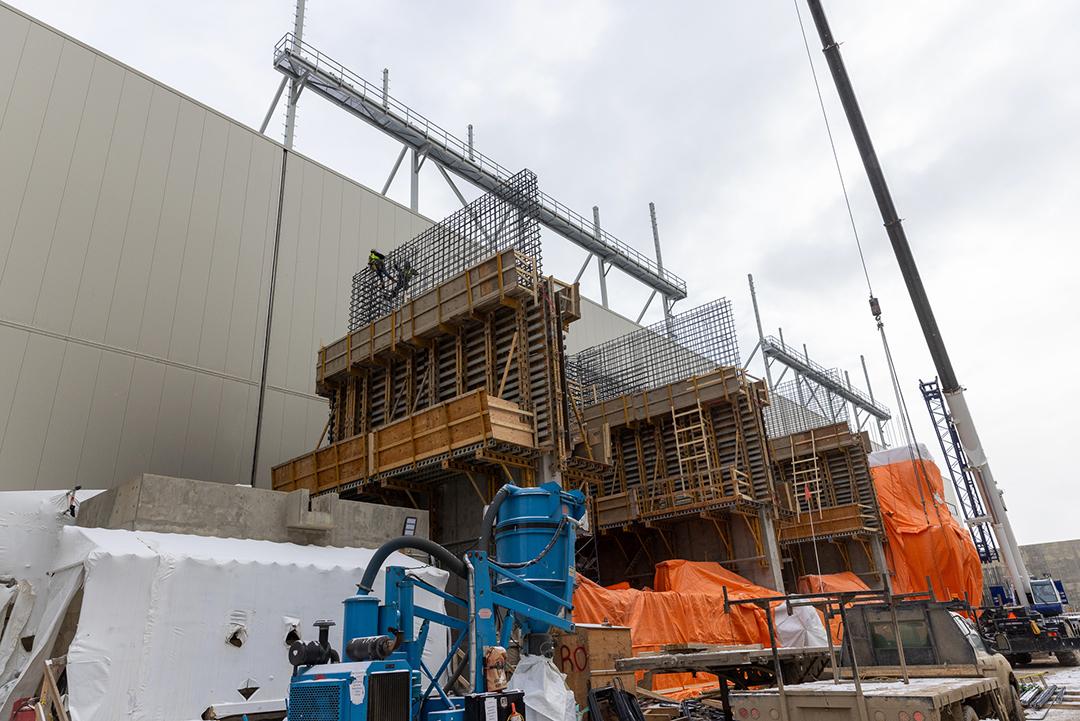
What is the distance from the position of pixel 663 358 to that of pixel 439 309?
12.3m

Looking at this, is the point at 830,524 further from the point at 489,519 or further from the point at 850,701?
the point at 489,519

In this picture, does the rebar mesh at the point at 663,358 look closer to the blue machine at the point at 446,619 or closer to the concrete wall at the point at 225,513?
the concrete wall at the point at 225,513

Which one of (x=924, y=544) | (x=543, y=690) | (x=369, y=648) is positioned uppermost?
(x=924, y=544)

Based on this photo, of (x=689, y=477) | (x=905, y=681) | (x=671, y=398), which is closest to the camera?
(x=905, y=681)

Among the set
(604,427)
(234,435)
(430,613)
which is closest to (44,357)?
(234,435)

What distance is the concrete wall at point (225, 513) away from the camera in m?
11.4

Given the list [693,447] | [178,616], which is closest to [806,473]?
[693,447]

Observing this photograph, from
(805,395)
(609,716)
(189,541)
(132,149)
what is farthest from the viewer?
(805,395)

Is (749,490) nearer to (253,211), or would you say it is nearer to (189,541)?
(189,541)

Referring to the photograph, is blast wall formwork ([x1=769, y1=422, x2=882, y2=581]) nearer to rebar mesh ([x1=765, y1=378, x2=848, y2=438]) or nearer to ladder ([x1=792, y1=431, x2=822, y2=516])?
ladder ([x1=792, y1=431, x2=822, y2=516])

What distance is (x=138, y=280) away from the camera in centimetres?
1989

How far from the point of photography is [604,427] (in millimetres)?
17812

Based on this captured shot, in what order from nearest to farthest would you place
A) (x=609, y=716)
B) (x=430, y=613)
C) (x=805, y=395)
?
(x=430, y=613)
(x=609, y=716)
(x=805, y=395)

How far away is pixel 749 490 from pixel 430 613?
17896 mm
